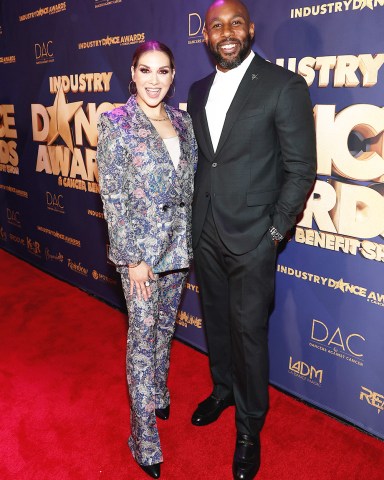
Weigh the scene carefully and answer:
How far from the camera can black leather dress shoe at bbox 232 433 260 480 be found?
2092 mm

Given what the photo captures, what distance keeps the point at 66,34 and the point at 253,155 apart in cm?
271

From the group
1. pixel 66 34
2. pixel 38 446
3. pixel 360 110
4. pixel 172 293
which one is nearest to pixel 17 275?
pixel 66 34

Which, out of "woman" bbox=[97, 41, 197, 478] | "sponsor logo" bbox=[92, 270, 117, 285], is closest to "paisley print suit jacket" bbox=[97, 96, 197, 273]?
"woman" bbox=[97, 41, 197, 478]

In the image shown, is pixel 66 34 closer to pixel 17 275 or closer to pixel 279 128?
pixel 17 275

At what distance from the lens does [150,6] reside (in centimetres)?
306

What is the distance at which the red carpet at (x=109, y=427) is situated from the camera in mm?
2164

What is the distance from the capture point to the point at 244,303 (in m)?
2.12

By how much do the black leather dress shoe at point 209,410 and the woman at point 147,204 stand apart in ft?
1.30

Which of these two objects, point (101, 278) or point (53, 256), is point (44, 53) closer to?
point (53, 256)

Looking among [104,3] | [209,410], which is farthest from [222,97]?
[104,3]

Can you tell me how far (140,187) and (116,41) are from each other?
1976 millimetres

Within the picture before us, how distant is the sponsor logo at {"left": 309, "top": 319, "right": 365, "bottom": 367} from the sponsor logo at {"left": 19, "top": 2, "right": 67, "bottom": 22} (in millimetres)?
3283

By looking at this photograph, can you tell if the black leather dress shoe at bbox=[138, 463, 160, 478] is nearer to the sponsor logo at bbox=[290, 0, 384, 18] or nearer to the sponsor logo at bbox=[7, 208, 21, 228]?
the sponsor logo at bbox=[290, 0, 384, 18]

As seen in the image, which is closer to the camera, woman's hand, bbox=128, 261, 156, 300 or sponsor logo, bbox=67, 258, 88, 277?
woman's hand, bbox=128, 261, 156, 300
